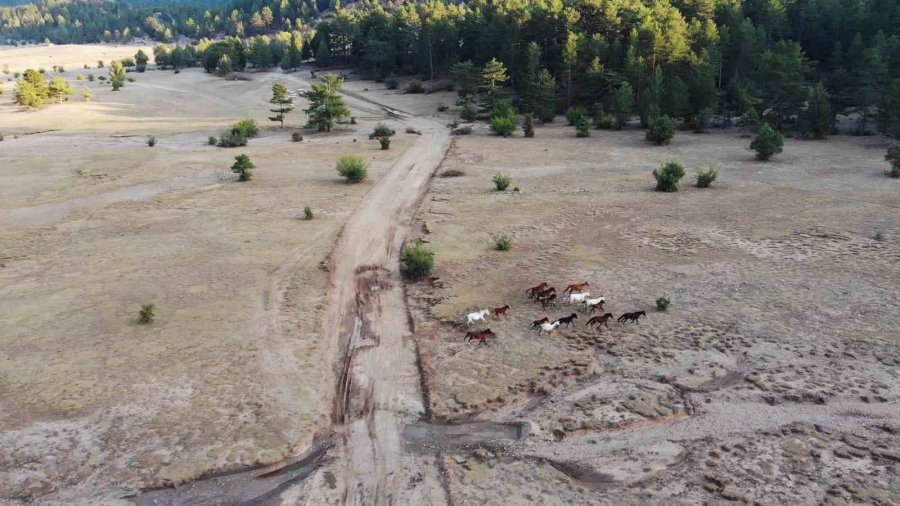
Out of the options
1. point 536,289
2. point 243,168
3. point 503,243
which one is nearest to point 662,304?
point 536,289

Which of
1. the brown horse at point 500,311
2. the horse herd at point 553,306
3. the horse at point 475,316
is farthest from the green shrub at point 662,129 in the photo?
the horse at point 475,316

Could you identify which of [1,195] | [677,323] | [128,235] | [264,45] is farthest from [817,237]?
[264,45]

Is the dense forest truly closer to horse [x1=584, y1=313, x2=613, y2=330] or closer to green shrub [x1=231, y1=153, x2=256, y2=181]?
green shrub [x1=231, y1=153, x2=256, y2=181]

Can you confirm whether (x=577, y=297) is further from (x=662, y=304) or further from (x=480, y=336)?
(x=480, y=336)

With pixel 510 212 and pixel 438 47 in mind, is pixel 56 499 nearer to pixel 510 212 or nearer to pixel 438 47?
pixel 510 212

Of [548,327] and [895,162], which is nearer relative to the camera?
[548,327]

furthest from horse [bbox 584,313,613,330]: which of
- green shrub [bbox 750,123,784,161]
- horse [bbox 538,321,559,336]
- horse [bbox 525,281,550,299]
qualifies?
green shrub [bbox 750,123,784,161]

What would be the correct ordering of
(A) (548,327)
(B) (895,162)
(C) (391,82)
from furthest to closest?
(C) (391,82) < (B) (895,162) < (A) (548,327)

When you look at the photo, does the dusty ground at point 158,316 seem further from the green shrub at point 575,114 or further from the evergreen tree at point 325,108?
the green shrub at point 575,114
